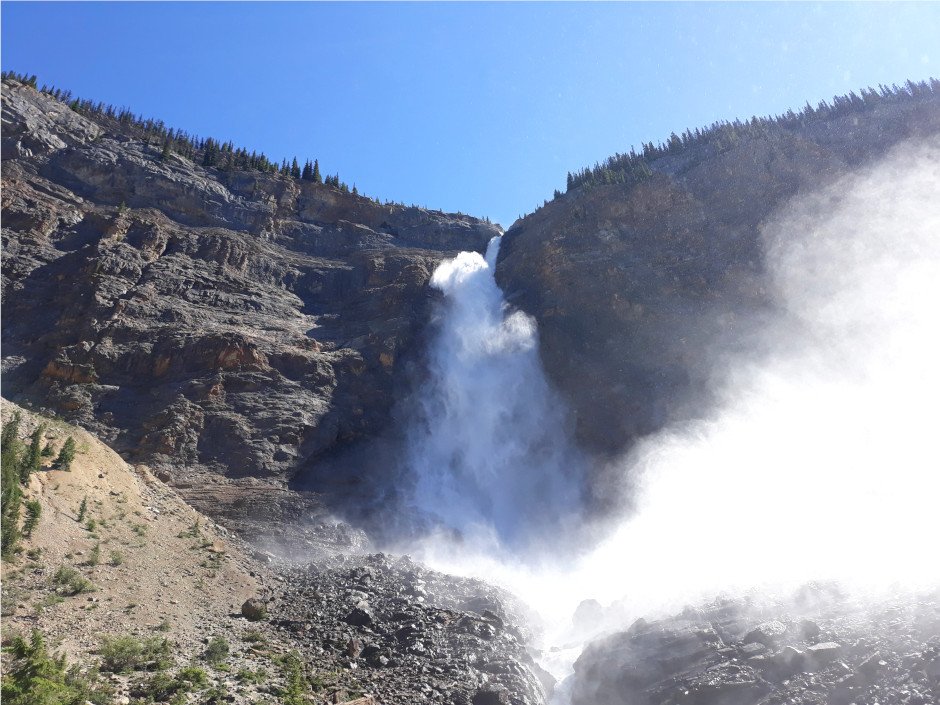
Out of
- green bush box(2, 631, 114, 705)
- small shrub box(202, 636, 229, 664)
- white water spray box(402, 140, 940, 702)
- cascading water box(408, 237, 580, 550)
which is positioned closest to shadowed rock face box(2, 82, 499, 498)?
cascading water box(408, 237, 580, 550)

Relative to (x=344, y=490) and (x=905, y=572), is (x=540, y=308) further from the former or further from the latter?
(x=905, y=572)

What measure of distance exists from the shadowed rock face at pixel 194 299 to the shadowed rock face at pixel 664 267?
10079mm

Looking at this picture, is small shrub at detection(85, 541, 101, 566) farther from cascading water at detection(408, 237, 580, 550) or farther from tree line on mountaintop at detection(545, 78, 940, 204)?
tree line on mountaintop at detection(545, 78, 940, 204)

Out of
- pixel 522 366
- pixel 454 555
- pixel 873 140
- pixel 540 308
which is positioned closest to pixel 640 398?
pixel 522 366

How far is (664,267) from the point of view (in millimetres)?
42031

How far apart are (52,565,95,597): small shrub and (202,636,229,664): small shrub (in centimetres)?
310

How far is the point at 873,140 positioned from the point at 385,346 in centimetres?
3824

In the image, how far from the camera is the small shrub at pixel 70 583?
13.8 m

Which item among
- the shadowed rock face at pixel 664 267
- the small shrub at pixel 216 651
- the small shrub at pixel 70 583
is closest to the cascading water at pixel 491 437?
the shadowed rock face at pixel 664 267

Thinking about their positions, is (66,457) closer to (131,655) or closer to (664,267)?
(131,655)

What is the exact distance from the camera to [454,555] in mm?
27750

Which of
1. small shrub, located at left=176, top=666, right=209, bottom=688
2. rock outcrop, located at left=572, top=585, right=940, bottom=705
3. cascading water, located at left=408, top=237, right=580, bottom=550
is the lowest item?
small shrub, located at left=176, top=666, right=209, bottom=688

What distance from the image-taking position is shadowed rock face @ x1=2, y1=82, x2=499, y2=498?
3172 cm

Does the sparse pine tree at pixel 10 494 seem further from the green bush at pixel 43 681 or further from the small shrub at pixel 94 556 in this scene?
the green bush at pixel 43 681
